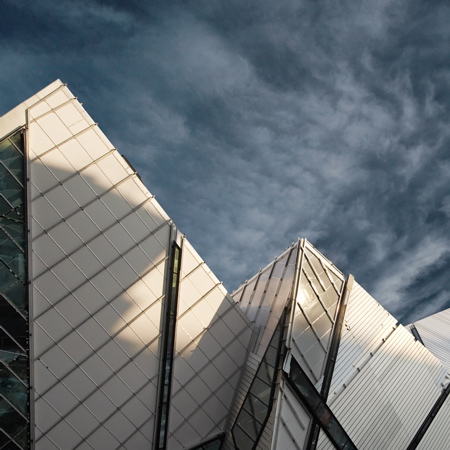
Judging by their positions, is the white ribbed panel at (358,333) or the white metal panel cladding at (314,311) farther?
the white ribbed panel at (358,333)

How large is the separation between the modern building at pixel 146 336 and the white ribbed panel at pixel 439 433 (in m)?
0.16

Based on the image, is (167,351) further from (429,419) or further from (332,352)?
(429,419)

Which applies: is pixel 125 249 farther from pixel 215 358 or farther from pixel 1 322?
pixel 215 358

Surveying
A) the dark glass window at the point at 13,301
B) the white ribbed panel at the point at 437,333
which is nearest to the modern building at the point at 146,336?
the dark glass window at the point at 13,301

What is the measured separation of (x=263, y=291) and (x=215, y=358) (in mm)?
6139

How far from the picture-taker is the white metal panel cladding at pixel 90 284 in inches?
646

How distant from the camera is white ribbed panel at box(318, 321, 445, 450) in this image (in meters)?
20.6

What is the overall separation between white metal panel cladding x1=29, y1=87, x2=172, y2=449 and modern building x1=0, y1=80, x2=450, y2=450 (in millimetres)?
60

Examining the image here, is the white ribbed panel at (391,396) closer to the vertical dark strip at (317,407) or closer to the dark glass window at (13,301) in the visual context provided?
the vertical dark strip at (317,407)

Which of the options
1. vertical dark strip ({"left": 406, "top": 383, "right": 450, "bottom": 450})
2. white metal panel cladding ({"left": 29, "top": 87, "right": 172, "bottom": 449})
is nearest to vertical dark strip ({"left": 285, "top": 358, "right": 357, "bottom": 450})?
vertical dark strip ({"left": 406, "top": 383, "right": 450, "bottom": 450})

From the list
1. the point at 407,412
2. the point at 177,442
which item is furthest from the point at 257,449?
the point at 407,412

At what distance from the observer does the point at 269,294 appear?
920 inches

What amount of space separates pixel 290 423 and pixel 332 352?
17.6ft

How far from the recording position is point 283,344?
19703 millimetres
